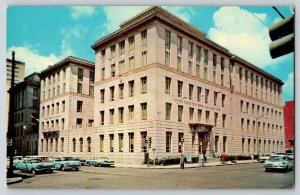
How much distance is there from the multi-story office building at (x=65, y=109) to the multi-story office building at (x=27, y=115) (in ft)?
0.85

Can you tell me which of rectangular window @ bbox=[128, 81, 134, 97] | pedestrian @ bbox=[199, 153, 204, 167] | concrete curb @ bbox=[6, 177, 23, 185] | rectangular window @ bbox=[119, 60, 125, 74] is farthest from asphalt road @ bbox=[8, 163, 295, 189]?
rectangular window @ bbox=[119, 60, 125, 74]

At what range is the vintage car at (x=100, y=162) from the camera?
13782 mm

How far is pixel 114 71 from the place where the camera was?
14.6 meters

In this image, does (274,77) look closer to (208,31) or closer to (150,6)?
(208,31)

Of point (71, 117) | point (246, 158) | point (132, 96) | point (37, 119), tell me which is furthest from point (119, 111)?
point (246, 158)

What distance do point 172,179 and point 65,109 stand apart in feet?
17.5

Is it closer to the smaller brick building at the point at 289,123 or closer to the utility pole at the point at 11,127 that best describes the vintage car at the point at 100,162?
the utility pole at the point at 11,127

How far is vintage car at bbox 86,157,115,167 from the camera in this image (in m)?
13.8

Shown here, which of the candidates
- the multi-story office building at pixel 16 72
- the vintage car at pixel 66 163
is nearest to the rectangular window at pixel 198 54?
the vintage car at pixel 66 163

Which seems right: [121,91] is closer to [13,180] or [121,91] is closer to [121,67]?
[121,67]

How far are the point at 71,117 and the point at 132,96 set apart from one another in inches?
109

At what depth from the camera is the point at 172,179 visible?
39.5 ft

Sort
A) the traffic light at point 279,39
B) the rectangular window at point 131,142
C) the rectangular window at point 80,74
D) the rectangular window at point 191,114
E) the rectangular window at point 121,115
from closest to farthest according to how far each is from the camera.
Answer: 1. the traffic light at point 279,39
2. the rectangular window at point 80,74
3. the rectangular window at point 191,114
4. the rectangular window at point 121,115
5. the rectangular window at point 131,142

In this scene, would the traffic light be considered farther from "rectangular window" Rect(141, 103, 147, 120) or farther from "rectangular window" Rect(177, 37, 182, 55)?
"rectangular window" Rect(141, 103, 147, 120)
